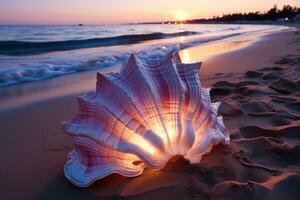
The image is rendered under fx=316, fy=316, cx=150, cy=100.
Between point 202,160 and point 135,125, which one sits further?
point 202,160

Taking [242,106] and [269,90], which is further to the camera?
[269,90]

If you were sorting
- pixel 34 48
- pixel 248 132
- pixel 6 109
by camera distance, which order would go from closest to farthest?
pixel 248 132 < pixel 6 109 < pixel 34 48

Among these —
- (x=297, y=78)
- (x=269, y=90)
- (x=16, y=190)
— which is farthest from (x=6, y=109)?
(x=297, y=78)

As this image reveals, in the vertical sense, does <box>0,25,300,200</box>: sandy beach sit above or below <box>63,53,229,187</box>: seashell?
below

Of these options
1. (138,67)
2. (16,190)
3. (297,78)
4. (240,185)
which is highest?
(138,67)

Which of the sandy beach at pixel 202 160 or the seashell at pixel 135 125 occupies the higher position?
the seashell at pixel 135 125

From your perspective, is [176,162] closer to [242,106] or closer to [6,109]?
[242,106]

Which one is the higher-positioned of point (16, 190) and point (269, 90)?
point (269, 90)

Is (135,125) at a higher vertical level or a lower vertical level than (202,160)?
higher
